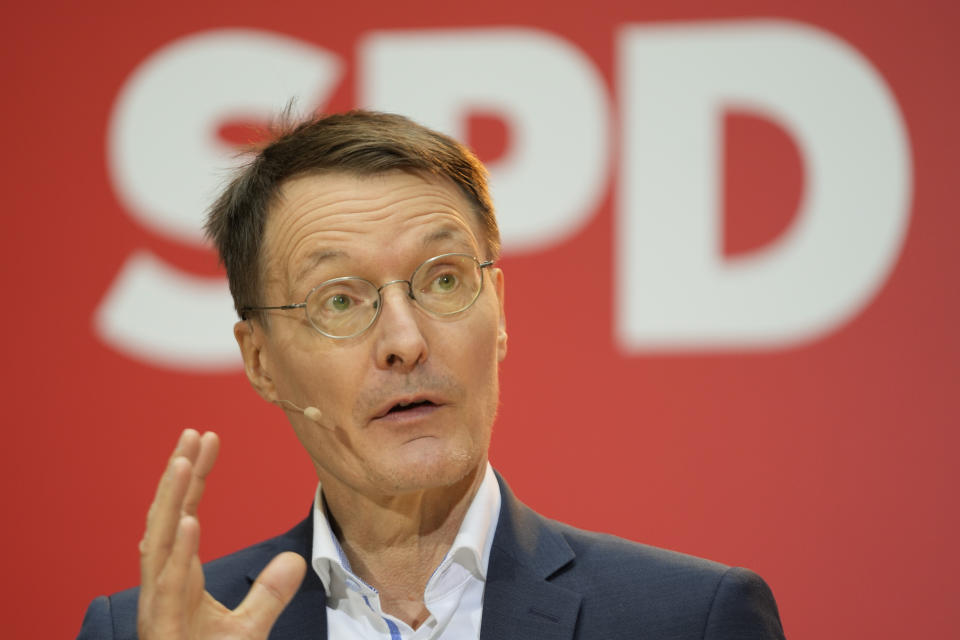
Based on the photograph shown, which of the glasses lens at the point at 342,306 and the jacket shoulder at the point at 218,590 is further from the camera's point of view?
the jacket shoulder at the point at 218,590

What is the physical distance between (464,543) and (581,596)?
23 cm

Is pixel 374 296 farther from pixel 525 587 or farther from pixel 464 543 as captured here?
pixel 525 587

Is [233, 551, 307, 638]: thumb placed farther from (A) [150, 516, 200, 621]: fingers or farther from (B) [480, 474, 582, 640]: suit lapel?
(B) [480, 474, 582, 640]: suit lapel

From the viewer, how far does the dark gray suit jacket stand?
1.87 m

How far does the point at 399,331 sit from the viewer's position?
1.89m

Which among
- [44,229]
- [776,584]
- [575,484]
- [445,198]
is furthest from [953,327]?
[44,229]

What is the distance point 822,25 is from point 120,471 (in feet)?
7.73

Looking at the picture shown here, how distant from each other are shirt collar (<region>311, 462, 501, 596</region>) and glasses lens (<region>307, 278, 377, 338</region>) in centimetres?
38

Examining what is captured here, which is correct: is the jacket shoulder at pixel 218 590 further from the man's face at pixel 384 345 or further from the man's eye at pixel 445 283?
the man's eye at pixel 445 283

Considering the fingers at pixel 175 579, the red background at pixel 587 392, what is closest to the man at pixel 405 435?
the fingers at pixel 175 579

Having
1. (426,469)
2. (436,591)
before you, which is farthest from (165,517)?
(436,591)

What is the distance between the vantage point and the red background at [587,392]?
9.48 ft

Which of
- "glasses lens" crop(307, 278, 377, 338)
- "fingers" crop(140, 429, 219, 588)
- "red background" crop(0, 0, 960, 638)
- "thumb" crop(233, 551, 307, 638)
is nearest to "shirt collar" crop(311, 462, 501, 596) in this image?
"thumb" crop(233, 551, 307, 638)

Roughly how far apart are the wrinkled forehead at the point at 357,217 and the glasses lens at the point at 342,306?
0.18 feet
